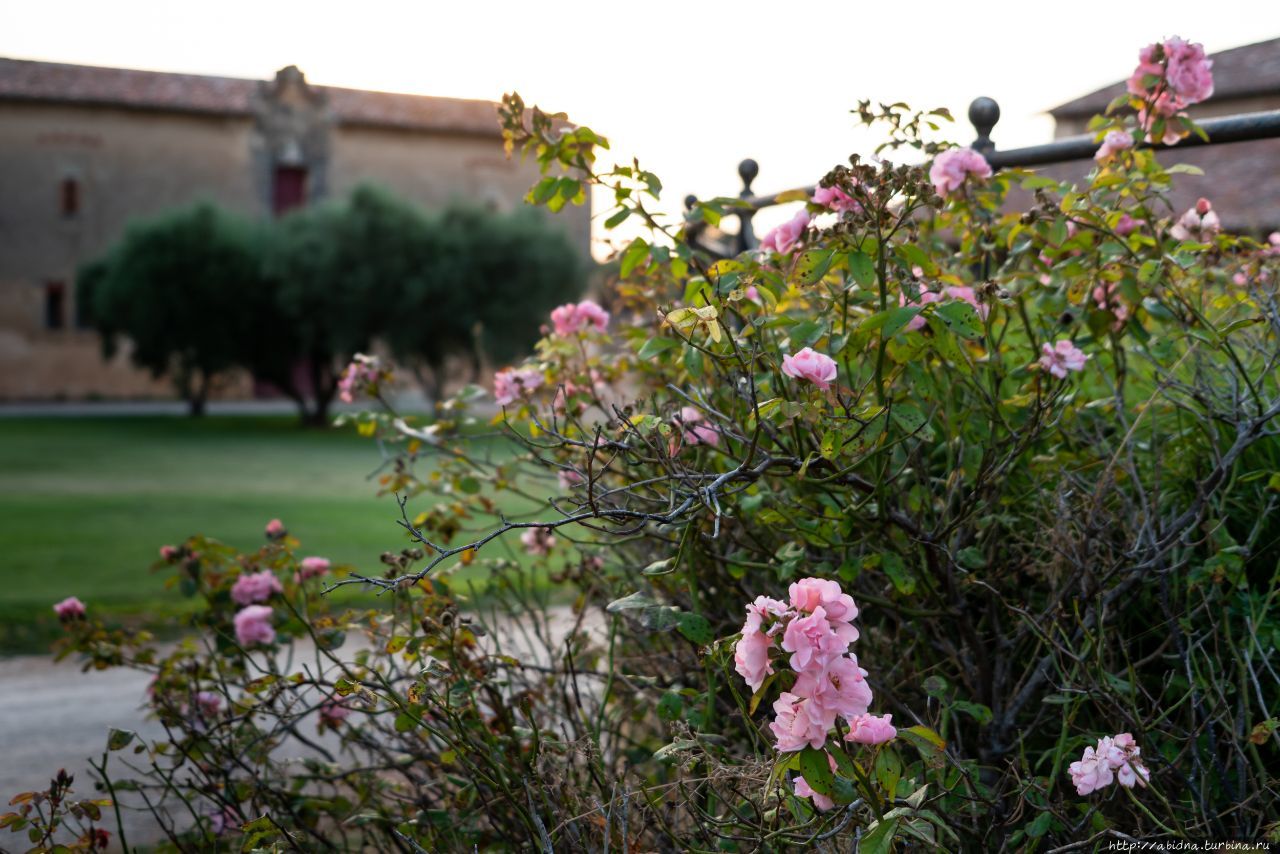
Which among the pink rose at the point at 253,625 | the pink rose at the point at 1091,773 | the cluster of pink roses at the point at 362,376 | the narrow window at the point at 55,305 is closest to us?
the pink rose at the point at 1091,773

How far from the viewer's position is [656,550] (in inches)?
115

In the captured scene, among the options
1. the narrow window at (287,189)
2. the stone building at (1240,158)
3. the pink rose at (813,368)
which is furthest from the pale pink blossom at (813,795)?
the narrow window at (287,189)

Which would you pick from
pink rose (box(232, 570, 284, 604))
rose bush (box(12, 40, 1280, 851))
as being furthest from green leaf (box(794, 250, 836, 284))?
pink rose (box(232, 570, 284, 604))

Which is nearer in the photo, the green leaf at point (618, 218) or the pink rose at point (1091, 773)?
the pink rose at point (1091, 773)


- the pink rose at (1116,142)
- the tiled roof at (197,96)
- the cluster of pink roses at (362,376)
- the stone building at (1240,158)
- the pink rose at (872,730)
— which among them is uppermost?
the tiled roof at (197,96)

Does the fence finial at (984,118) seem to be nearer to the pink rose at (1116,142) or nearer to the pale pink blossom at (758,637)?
the pink rose at (1116,142)

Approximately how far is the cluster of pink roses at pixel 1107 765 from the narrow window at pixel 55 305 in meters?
36.4

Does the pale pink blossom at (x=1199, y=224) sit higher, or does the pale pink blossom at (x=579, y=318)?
the pale pink blossom at (x=1199, y=224)

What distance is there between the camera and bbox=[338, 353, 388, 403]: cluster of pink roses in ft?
10.9

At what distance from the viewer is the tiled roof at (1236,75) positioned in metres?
19.0

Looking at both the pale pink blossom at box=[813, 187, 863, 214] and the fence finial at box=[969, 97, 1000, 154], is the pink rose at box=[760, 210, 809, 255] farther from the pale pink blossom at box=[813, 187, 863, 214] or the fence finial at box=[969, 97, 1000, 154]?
the fence finial at box=[969, 97, 1000, 154]

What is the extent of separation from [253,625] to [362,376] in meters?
0.73

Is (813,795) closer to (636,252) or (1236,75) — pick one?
(636,252)

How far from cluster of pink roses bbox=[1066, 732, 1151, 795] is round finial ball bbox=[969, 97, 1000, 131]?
1.84 meters
